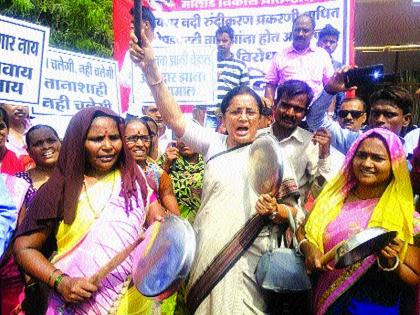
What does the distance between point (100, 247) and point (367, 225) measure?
1.23 meters

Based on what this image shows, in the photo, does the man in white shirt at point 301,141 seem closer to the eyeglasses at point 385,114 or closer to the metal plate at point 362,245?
the eyeglasses at point 385,114

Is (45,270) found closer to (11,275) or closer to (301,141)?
(11,275)

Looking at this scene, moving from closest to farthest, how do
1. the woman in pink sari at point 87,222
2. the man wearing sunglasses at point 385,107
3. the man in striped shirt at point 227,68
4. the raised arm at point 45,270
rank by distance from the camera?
the raised arm at point 45,270
the woman in pink sari at point 87,222
the man wearing sunglasses at point 385,107
the man in striped shirt at point 227,68

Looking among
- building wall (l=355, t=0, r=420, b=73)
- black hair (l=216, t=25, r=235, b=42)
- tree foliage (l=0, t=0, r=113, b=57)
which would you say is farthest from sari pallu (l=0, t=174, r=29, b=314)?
tree foliage (l=0, t=0, r=113, b=57)

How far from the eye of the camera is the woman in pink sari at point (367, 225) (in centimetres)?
263

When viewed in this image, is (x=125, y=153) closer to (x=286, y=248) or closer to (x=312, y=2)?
(x=286, y=248)

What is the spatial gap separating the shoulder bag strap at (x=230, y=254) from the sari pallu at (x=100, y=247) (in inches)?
14.9

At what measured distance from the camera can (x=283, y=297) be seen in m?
2.91

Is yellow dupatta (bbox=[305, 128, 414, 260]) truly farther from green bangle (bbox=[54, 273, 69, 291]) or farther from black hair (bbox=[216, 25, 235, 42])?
black hair (bbox=[216, 25, 235, 42])

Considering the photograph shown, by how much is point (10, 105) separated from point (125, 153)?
2.37 m

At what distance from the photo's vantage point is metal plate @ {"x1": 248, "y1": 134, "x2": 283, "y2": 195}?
106 inches

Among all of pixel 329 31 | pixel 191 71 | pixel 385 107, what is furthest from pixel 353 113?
pixel 329 31

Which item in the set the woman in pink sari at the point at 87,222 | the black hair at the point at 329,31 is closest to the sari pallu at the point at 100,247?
the woman in pink sari at the point at 87,222

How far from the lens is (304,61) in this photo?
17.6 ft
